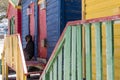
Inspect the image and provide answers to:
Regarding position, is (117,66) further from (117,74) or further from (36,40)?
(36,40)

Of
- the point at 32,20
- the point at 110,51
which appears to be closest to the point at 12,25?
the point at 32,20

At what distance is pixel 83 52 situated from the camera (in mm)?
4434

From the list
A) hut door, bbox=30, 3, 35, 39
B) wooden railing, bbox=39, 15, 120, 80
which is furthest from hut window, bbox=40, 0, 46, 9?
wooden railing, bbox=39, 15, 120, 80

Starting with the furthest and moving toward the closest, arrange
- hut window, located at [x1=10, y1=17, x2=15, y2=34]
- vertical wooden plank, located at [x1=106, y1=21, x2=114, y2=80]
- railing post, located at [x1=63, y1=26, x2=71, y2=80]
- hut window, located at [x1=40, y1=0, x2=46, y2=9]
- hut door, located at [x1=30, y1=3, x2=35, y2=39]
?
hut window, located at [x1=10, y1=17, x2=15, y2=34]
hut door, located at [x1=30, y1=3, x2=35, y2=39]
hut window, located at [x1=40, y1=0, x2=46, y2=9]
railing post, located at [x1=63, y1=26, x2=71, y2=80]
vertical wooden plank, located at [x1=106, y1=21, x2=114, y2=80]

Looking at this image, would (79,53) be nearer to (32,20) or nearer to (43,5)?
(43,5)

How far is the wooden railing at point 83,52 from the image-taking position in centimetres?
335

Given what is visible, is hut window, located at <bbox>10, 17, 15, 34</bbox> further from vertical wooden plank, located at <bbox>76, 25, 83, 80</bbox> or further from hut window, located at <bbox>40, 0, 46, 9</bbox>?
vertical wooden plank, located at <bbox>76, 25, 83, 80</bbox>

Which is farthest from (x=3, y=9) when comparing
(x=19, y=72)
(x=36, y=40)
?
(x=19, y=72)

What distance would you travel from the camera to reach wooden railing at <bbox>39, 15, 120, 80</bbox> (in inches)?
132

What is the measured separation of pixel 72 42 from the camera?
4.41m

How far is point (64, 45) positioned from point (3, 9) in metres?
62.2

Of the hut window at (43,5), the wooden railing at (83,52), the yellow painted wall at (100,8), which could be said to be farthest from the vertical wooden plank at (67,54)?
the hut window at (43,5)

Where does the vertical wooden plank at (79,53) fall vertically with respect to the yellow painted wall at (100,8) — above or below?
below

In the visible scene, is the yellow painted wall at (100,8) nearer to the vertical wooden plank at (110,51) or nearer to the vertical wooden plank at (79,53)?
the vertical wooden plank at (79,53)
